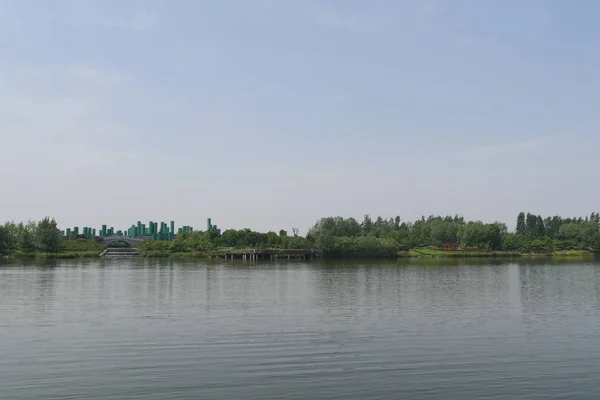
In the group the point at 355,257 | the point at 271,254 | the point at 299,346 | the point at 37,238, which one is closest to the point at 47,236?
the point at 37,238

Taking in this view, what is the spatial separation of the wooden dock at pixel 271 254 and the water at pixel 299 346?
121783 mm

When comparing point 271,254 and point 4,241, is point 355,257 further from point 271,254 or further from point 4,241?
point 4,241

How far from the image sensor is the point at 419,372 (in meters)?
22.8

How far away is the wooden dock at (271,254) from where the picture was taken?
173125 mm

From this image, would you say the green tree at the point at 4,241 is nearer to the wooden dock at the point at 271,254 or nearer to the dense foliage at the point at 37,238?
the dense foliage at the point at 37,238

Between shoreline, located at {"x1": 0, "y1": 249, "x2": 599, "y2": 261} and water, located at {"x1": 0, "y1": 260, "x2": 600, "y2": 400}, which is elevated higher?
shoreline, located at {"x1": 0, "y1": 249, "x2": 599, "y2": 261}

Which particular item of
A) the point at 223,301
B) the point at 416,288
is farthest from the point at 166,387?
the point at 416,288

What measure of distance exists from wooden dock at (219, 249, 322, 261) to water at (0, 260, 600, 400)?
122 metres

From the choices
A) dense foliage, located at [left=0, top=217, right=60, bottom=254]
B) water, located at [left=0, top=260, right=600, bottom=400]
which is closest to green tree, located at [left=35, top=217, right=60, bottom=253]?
dense foliage, located at [left=0, top=217, right=60, bottom=254]

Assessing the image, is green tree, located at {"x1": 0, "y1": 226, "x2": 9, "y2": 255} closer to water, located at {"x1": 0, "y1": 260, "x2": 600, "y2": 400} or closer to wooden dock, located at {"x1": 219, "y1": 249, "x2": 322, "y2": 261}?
wooden dock, located at {"x1": 219, "y1": 249, "x2": 322, "y2": 261}

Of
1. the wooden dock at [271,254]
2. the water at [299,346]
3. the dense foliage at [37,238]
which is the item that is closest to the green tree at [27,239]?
the dense foliage at [37,238]

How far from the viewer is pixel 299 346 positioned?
27.9m

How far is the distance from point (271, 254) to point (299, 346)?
147870 millimetres

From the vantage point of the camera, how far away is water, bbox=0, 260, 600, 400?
20547 mm
